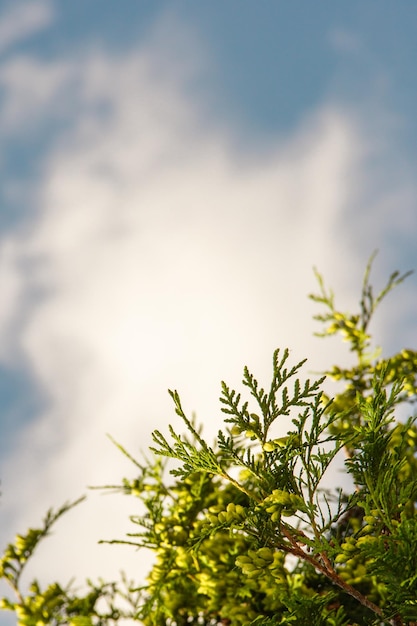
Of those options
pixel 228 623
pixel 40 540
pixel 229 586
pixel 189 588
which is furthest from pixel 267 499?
pixel 40 540

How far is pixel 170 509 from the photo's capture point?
5.44m

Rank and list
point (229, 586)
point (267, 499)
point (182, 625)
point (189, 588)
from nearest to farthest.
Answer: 1. point (267, 499)
2. point (229, 586)
3. point (189, 588)
4. point (182, 625)

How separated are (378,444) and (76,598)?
4303mm

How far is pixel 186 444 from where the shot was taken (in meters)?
3.71

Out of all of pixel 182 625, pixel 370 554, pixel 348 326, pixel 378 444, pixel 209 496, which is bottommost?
pixel 370 554

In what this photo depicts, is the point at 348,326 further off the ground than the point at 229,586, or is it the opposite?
the point at 348,326

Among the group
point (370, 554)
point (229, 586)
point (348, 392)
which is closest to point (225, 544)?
point (229, 586)

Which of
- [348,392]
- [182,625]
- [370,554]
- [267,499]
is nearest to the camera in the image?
[370,554]

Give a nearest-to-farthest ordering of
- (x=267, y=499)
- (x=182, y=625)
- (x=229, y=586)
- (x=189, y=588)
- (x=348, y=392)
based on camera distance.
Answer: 1. (x=267, y=499)
2. (x=229, y=586)
3. (x=189, y=588)
4. (x=182, y=625)
5. (x=348, y=392)

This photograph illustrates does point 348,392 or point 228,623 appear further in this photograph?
point 348,392

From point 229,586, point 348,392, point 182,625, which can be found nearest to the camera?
point 229,586

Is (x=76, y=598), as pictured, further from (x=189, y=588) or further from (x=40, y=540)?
(x=189, y=588)

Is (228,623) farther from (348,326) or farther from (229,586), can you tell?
(348,326)

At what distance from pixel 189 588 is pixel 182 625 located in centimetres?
72
